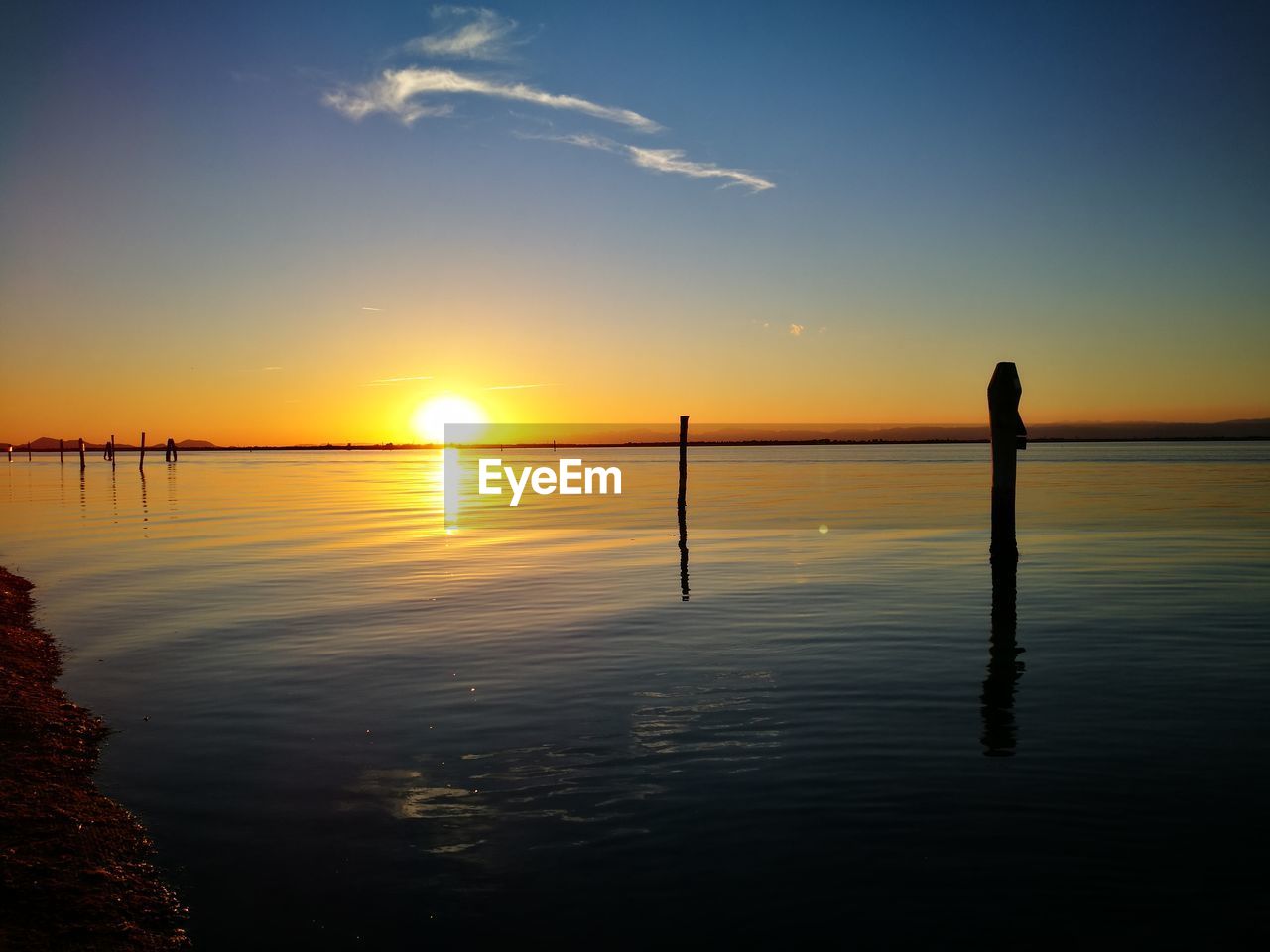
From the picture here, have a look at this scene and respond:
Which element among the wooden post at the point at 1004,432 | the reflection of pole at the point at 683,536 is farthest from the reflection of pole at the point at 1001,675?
the reflection of pole at the point at 683,536

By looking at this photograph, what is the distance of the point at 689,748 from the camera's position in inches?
346

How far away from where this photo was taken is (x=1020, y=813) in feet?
23.5

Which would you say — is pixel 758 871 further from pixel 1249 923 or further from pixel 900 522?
pixel 900 522

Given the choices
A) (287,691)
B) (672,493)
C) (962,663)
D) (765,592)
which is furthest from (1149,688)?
(672,493)

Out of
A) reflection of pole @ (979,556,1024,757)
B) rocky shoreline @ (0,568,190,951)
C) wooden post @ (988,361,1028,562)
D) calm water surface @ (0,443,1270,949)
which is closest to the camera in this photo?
rocky shoreline @ (0,568,190,951)

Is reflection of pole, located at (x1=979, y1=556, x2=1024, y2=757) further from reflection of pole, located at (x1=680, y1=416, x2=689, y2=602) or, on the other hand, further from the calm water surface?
reflection of pole, located at (x1=680, y1=416, x2=689, y2=602)

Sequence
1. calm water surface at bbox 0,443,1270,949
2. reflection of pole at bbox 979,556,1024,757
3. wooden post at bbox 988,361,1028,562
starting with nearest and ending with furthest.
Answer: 1. calm water surface at bbox 0,443,1270,949
2. reflection of pole at bbox 979,556,1024,757
3. wooden post at bbox 988,361,1028,562

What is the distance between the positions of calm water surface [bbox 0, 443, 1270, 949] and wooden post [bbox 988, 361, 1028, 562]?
1.18 m

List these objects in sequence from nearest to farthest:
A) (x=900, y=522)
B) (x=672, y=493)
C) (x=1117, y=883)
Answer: (x=1117, y=883) < (x=900, y=522) < (x=672, y=493)

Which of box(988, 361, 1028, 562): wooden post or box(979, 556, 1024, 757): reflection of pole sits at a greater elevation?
box(988, 361, 1028, 562): wooden post

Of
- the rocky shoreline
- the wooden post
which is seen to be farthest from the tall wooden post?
the rocky shoreline

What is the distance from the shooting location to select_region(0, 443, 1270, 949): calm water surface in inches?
233

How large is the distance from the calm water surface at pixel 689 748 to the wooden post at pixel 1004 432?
1184mm

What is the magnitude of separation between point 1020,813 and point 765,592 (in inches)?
450
